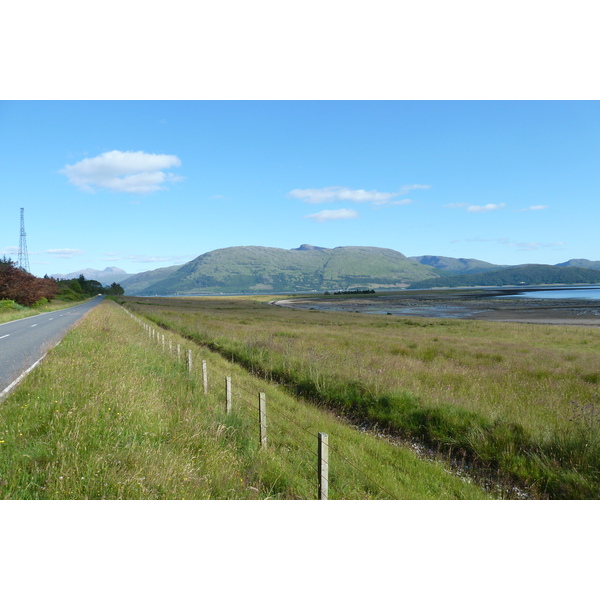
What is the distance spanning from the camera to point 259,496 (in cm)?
507

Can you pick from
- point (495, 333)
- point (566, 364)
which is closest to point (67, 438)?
point (566, 364)

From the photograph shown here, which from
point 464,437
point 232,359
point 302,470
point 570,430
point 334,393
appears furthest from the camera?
point 232,359

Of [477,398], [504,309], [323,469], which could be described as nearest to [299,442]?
[323,469]

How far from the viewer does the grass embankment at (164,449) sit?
457 cm

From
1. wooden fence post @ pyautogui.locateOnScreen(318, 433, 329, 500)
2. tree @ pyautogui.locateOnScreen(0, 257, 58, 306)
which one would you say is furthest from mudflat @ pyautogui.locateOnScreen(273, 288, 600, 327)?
tree @ pyautogui.locateOnScreen(0, 257, 58, 306)

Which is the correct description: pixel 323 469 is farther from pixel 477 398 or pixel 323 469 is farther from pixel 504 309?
pixel 504 309

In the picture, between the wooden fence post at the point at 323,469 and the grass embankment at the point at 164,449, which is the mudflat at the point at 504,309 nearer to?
the grass embankment at the point at 164,449

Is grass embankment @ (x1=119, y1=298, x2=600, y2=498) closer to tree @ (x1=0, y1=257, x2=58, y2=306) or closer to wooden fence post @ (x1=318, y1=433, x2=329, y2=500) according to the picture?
wooden fence post @ (x1=318, y1=433, x2=329, y2=500)

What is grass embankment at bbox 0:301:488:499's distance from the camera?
15.0ft

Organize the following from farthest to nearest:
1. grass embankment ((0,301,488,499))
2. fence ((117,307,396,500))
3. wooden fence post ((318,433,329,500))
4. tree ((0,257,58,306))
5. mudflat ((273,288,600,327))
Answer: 1. mudflat ((273,288,600,327))
2. tree ((0,257,58,306))
3. fence ((117,307,396,500))
4. wooden fence post ((318,433,329,500))
5. grass embankment ((0,301,488,499))

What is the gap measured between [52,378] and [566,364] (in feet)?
60.5

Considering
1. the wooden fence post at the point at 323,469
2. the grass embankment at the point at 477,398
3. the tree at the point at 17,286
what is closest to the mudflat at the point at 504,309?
the grass embankment at the point at 477,398

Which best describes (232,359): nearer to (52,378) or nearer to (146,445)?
(52,378)

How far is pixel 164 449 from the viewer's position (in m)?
5.62
